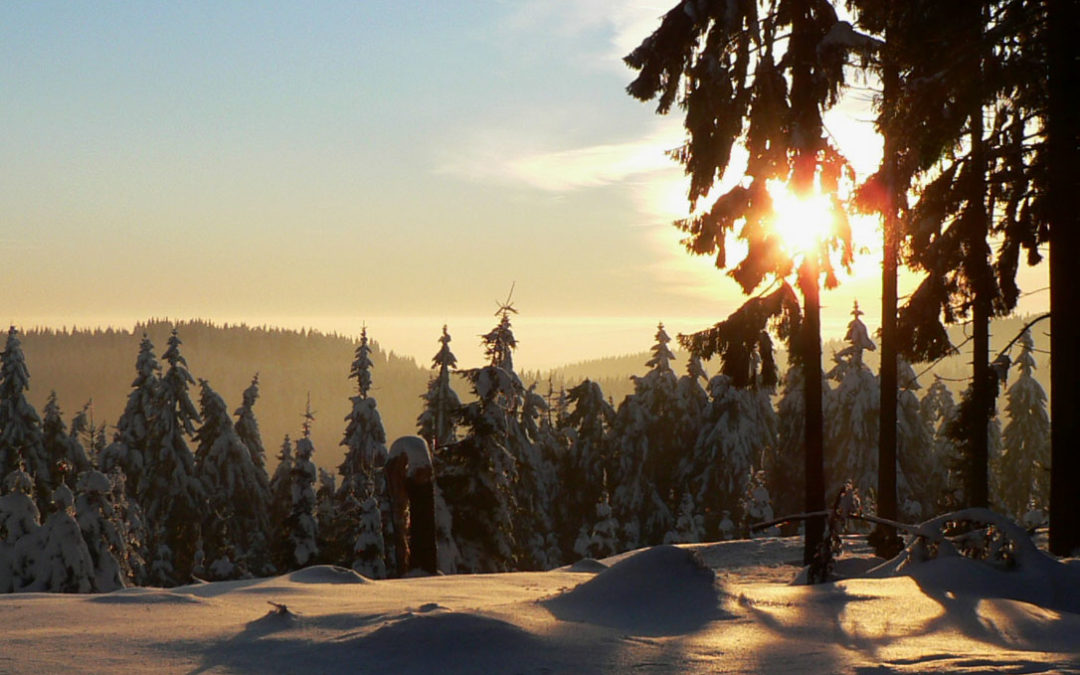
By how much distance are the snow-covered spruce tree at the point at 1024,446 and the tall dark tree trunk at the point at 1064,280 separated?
45140 mm

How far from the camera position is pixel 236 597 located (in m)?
7.14

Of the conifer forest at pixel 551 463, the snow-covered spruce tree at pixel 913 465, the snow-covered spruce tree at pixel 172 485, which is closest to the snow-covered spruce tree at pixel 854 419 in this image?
the conifer forest at pixel 551 463

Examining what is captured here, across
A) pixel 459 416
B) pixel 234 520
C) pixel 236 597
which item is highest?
pixel 459 416

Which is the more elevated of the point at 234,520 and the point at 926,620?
the point at 926,620

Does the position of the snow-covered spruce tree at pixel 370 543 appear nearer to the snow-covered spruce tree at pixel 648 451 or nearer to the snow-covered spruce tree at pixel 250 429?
the snow-covered spruce tree at pixel 648 451

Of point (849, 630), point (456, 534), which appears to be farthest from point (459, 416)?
point (849, 630)

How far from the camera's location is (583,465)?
48719 millimetres

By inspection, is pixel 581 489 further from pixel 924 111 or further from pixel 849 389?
pixel 924 111

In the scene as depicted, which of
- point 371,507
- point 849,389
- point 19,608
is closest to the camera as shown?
point 19,608

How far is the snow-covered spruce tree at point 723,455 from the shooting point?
144 ft

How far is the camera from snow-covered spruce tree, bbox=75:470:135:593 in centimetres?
2848

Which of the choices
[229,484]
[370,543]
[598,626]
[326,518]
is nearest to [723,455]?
[326,518]

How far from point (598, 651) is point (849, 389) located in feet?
131

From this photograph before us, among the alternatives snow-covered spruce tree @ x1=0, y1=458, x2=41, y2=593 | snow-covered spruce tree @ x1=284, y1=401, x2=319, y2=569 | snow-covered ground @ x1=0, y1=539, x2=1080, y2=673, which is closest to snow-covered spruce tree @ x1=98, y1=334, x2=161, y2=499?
snow-covered spruce tree @ x1=284, y1=401, x2=319, y2=569
